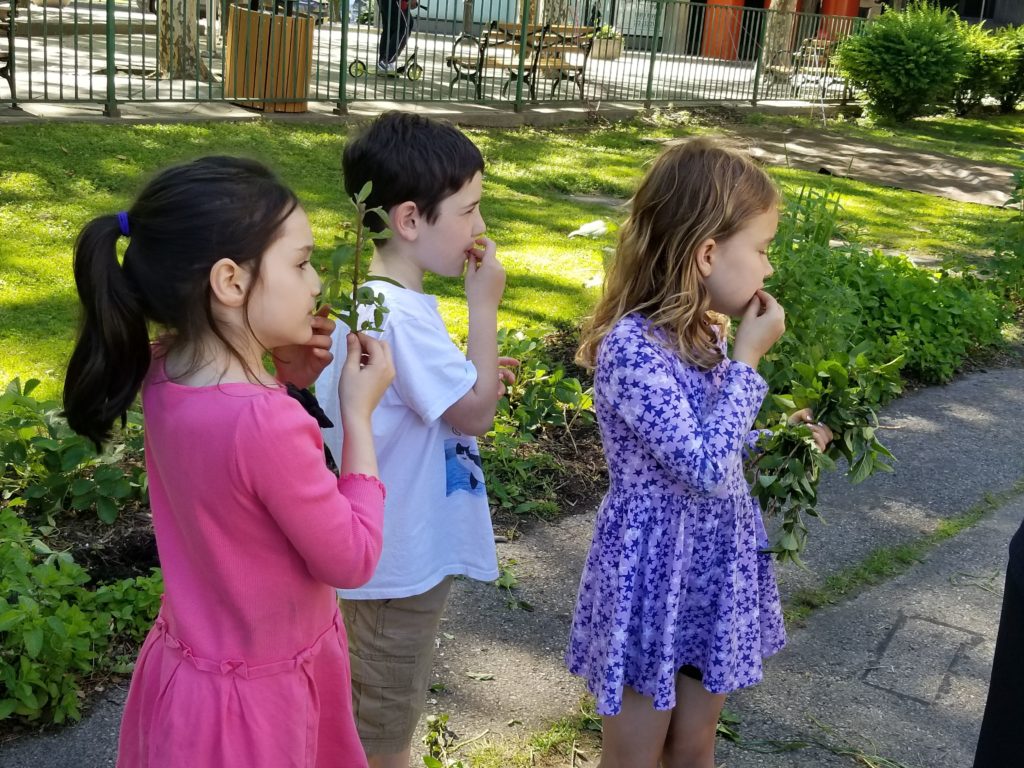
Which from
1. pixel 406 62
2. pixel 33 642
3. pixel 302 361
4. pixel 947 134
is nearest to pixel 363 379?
pixel 302 361

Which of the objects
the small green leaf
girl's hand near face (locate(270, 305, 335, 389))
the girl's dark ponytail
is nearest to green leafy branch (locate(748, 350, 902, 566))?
girl's hand near face (locate(270, 305, 335, 389))

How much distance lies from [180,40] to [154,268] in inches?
430

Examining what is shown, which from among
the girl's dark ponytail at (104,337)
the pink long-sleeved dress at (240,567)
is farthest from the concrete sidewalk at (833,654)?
the girl's dark ponytail at (104,337)

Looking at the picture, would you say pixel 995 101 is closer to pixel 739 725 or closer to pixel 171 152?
pixel 171 152

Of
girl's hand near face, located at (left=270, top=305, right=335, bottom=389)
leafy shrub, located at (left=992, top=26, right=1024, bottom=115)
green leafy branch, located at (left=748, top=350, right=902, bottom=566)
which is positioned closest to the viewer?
girl's hand near face, located at (left=270, top=305, right=335, bottom=389)

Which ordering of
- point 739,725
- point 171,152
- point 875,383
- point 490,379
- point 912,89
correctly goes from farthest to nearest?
point 912,89 → point 171,152 → point 875,383 → point 739,725 → point 490,379

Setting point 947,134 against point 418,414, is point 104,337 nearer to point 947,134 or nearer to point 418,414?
point 418,414

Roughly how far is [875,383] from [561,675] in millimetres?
1324

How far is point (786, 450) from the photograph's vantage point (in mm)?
2650

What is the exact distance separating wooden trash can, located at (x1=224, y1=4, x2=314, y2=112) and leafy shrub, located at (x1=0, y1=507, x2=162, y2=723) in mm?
8548

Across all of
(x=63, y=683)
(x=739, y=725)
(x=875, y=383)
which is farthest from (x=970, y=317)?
(x=63, y=683)

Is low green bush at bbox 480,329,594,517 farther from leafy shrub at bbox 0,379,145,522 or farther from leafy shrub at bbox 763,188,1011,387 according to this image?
leafy shrub at bbox 0,379,145,522

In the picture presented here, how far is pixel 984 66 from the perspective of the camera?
20766mm

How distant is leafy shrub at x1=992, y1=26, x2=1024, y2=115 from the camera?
2105cm
